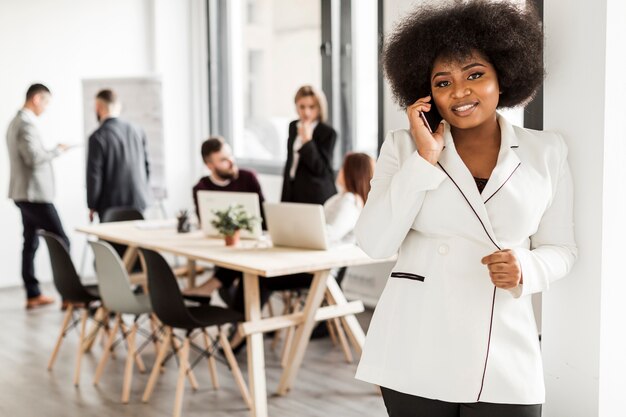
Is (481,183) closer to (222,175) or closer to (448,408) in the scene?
(448,408)

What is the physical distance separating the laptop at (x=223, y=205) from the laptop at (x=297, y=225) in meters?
0.23

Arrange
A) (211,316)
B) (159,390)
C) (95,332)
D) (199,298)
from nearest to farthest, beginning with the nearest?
1. (211,316)
2. (159,390)
3. (199,298)
4. (95,332)

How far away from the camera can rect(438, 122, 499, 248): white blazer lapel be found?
6.32 feet

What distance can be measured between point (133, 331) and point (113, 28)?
4402 millimetres

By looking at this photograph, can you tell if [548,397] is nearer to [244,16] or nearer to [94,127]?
[94,127]

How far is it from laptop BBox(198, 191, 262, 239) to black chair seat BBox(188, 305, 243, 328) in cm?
64

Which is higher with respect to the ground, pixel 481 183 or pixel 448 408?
pixel 481 183

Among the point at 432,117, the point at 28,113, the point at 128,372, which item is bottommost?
the point at 128,372

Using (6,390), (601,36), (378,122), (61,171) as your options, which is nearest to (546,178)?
(601,36)

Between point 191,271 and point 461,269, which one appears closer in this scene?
point 461,269

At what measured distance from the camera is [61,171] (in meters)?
7.83

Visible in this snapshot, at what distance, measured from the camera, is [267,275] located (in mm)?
3826

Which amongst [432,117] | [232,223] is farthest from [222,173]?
[432,117]

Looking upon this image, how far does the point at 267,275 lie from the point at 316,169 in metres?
1.82
